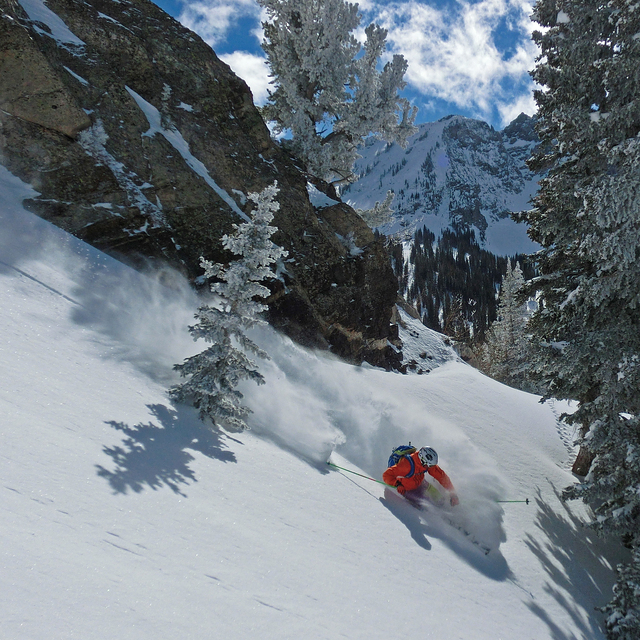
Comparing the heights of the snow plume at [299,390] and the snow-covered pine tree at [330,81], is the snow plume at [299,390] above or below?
below

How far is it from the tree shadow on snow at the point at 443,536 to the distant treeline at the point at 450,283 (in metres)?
86.2

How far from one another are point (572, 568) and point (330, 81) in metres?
20.3

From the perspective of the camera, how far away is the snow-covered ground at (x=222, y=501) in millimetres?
2715

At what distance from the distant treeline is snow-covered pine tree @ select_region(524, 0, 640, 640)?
82.3 meters

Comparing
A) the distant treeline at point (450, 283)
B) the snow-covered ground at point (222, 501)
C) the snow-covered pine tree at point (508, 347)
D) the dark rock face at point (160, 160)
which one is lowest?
the snow-covered ground at point (222, 501)

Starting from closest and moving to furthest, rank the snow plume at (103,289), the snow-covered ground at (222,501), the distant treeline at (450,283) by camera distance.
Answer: the snow-covered ground at (222,501), the snow plume at (103,289), the distant treeline at (450,283)

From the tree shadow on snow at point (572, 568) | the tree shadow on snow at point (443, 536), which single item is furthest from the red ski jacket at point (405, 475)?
the tree shadow on snow at point (572, 568)

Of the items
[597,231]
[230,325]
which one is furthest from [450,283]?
[230,325]

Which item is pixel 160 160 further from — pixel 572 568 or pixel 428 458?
pixel 572 568

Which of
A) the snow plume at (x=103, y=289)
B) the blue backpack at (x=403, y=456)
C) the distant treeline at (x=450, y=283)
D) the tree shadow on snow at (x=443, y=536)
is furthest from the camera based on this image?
the distant treeline at (x=450, y=283)

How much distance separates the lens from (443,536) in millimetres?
6906

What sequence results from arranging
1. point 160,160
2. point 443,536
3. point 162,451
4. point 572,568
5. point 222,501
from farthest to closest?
point 160,160, point 572,568, point 443,536, point 162,451, point 222,501

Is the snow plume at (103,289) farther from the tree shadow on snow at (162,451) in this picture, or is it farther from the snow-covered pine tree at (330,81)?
the snow-covered pine tree at (330,81)

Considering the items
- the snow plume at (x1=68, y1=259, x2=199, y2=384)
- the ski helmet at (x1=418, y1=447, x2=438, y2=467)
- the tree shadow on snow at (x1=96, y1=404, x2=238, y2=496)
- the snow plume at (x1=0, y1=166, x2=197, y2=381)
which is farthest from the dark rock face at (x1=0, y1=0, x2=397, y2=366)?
the tree shadow on snow at (x1=96, y1=404, x2=238, y2=496)
